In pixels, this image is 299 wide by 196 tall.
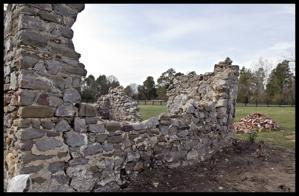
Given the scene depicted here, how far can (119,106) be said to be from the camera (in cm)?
1473

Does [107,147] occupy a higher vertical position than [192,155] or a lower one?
higher

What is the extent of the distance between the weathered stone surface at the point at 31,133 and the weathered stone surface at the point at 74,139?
40cm

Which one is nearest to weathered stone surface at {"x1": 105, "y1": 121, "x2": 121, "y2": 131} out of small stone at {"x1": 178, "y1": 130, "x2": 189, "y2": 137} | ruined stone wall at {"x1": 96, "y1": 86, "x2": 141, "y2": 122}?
small stone at {"x1": 178, "y1": 130, "x2": 189, "y2": 137}

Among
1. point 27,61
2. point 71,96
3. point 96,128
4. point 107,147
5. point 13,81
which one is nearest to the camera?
point 27,61

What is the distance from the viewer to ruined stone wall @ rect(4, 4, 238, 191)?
429cm

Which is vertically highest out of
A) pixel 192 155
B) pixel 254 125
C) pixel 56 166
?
pixel 56 166

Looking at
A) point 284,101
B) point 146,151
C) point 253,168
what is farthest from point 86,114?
point 284,101

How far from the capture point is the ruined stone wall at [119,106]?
14079 millimetres

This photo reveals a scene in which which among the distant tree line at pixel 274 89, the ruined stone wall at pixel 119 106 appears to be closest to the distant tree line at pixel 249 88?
the distant tree line at pixel 274 89

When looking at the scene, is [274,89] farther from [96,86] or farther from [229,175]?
[229,175]

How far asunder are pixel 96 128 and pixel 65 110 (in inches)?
25.4

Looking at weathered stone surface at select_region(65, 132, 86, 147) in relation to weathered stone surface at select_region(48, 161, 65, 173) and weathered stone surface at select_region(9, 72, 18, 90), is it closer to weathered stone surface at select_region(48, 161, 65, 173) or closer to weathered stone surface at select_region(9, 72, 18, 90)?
weathered stone surface at select_region(48, 161, 65, 173)

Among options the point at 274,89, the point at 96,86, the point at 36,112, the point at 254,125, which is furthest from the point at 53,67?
the point at 274,89

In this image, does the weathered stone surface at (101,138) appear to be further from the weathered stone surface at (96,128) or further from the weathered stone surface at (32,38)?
the weathered stone surface at (32,38)
